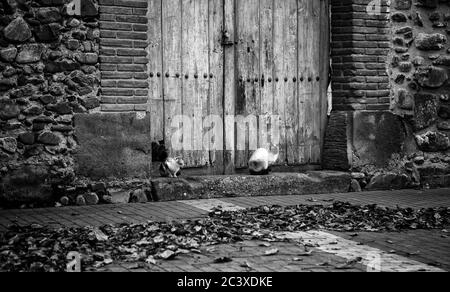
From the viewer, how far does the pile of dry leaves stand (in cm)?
484

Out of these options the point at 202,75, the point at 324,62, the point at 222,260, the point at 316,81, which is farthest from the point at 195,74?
the point at 222,260

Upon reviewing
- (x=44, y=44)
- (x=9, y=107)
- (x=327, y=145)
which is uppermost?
(x=44, y=44)

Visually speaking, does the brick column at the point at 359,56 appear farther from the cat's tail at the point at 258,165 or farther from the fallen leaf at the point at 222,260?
the fallen leaf at the point at 222,260

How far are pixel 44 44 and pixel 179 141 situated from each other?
184 cm

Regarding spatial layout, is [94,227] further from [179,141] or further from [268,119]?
[268,119]

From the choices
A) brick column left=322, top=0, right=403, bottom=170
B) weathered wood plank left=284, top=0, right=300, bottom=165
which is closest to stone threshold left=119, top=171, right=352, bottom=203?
brick column left=322, top=0, right=403, bottom=170

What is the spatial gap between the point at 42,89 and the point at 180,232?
2425 millimetres

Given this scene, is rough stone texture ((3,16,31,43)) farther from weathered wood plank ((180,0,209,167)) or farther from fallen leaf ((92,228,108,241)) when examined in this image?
fallen leaf ((92,228,108,241))

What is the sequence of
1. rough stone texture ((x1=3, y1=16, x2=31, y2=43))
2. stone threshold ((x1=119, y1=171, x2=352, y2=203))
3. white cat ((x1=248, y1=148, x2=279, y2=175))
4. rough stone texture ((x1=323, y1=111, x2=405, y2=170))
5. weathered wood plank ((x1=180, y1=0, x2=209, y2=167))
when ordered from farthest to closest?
rough stone texture ((x1=323, y1=111, x2=405, y2=170)) < white cat ((x1=248, y1=148, x2=279, y2=175)) < weathered wood plank ((x1=180, y1=0, x2=209, y2=167)) < stone threshold ((x1=119, y1=171, x2=352, y2=203)) < rough stone texture ((x1=3, y1=16, x2=31, y2=43))

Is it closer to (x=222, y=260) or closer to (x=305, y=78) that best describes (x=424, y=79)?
(x=305, y=78)

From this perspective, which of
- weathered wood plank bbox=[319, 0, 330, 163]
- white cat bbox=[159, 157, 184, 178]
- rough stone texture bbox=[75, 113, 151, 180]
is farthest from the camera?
weathered wood plank bbox=[319, 0, 330, 163]

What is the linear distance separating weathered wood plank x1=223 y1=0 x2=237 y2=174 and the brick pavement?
0.77m

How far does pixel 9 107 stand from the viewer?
23.1 feet
